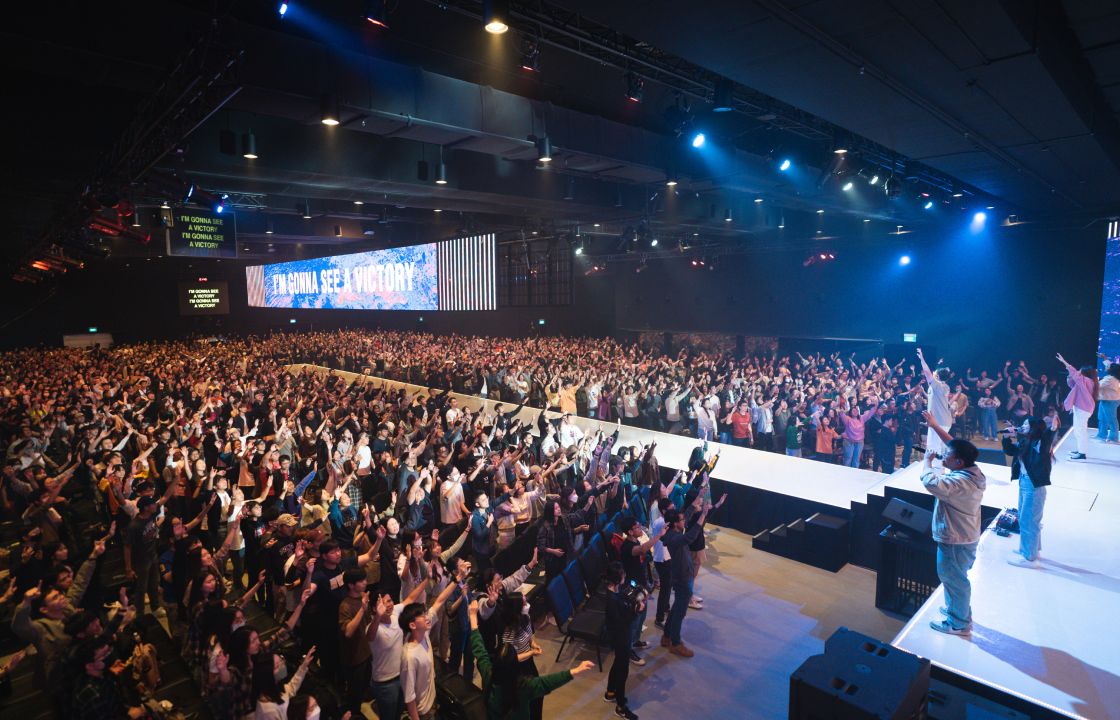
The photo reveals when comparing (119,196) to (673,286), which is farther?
(673,286)

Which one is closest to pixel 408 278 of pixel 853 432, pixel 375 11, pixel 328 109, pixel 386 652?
pixel 328 109

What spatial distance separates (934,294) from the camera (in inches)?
583

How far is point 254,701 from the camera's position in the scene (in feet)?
10.0

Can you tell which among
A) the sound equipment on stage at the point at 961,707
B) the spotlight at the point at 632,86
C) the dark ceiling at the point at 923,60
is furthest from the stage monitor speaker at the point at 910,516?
the spotlight at the point at 632,86

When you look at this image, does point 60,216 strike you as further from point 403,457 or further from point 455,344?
point 455,344

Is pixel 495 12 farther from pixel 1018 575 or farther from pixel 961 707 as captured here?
pixel 1018 575

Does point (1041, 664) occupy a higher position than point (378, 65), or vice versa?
point (378, 65)

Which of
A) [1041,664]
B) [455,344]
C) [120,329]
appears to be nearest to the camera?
[1041,664]

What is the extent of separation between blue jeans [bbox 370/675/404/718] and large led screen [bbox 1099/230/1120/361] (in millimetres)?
14907

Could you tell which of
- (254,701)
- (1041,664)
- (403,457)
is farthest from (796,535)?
(254,701)

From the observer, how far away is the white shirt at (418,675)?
3.36 meters

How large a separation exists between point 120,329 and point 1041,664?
35.8m

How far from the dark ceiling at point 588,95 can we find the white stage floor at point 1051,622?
156 inches

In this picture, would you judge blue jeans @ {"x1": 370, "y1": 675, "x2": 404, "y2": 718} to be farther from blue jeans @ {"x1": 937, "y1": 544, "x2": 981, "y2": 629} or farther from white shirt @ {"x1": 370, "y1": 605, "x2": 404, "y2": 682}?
blue jeans @ {"x1": 937, "y1": 544, "x2": 981, "y2": 629}
